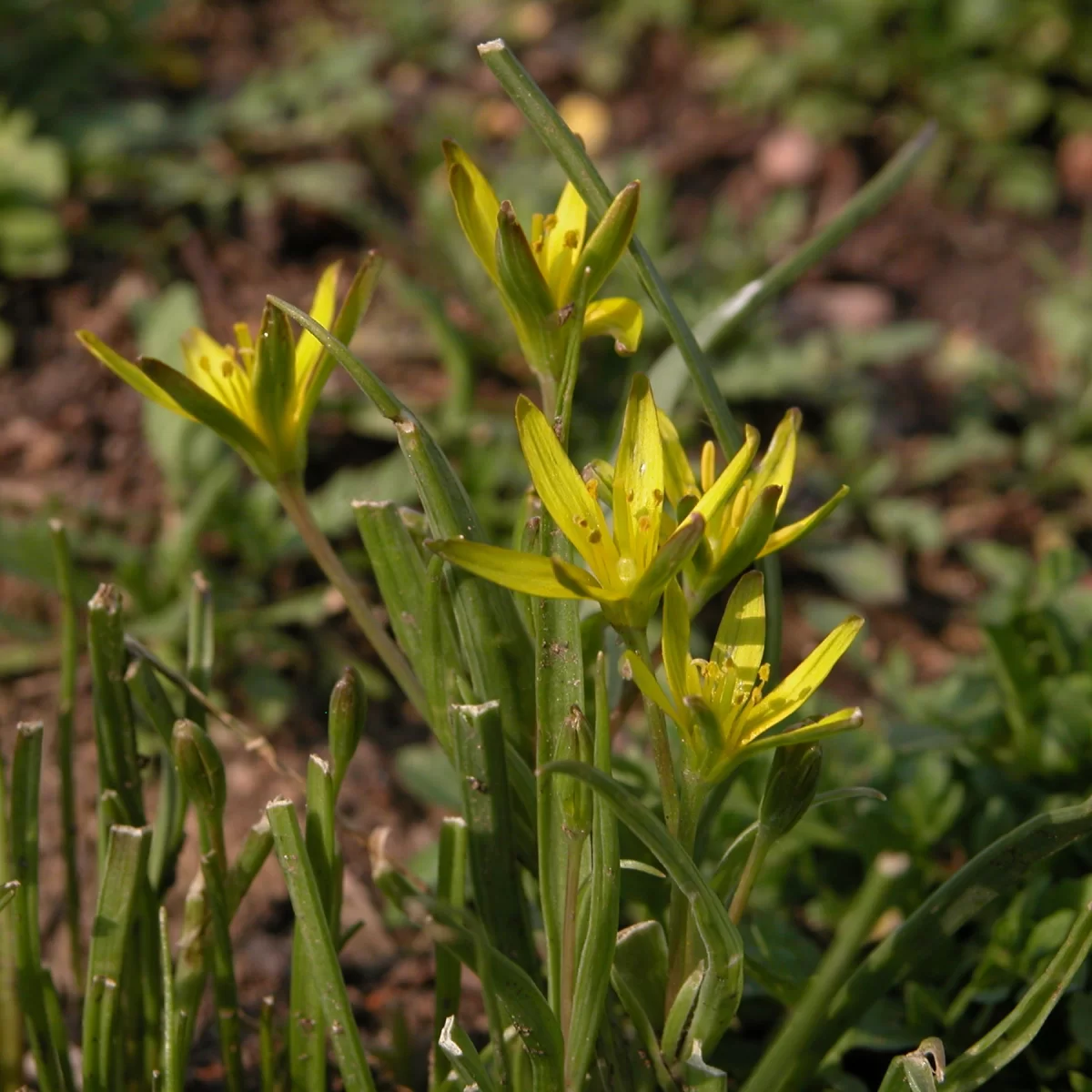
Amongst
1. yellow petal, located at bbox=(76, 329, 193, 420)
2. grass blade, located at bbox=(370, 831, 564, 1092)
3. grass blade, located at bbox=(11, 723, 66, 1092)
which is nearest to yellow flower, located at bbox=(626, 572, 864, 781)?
grass blade, located at bbox=(370, 831, 564, 1092)

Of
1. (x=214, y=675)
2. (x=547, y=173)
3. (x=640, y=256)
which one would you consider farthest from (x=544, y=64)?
(x=640, y=256)

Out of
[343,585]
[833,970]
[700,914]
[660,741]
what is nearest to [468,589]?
[343,585]

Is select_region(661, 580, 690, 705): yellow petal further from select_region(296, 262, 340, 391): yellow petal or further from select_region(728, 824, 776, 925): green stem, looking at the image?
select_region(296, 262, 340, 391): yellow petal

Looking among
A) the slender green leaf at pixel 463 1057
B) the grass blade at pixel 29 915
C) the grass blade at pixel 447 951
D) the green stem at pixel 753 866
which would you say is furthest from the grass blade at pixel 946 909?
the grass blade at pixel 29 915

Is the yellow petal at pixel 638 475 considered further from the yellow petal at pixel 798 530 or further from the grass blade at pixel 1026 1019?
the grass blade at pixel 1026 1019

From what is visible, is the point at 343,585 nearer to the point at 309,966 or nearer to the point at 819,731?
the point at 309,966

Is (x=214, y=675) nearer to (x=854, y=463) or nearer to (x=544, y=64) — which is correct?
(x=854, y=463)
